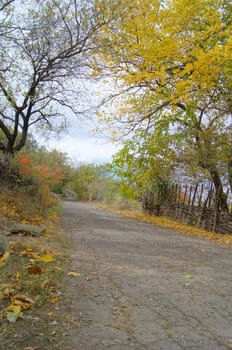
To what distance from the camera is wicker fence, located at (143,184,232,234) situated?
432 inches

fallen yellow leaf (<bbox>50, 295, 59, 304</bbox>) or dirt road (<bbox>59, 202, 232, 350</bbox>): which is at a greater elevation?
dirt road (<bbox>59, 202, 232, 350</bbox>)

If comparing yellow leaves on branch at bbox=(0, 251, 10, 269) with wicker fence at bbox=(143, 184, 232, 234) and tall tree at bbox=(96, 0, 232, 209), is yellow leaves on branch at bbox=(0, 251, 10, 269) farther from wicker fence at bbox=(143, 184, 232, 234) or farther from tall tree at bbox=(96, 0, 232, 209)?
wicker fence at bbox=(143, 184, 232, 234)

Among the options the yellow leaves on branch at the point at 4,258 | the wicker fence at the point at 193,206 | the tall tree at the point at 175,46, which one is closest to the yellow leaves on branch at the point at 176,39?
the tall tree at the point at 175,46

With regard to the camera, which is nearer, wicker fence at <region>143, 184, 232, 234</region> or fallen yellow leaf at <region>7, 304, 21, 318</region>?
fallen yellow leaf at <region>7, 304, 21, 318</region>

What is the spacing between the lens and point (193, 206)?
12.7 m

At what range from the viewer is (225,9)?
25.7ft

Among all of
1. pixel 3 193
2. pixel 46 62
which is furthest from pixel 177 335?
pixel 46 62

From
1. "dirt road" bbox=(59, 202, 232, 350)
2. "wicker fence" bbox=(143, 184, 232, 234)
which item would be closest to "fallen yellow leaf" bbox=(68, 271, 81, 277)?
"dirt road" bbox=(59, 202, 232, 350)

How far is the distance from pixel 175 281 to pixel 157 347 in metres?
1.87

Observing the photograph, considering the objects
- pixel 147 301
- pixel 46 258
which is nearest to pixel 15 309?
pixel 147 301

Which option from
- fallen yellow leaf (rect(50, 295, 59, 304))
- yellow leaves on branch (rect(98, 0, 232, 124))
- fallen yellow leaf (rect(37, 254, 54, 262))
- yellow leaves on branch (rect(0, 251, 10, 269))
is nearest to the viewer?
fallen yellow leaf (rect(50, 295, 59, 304))

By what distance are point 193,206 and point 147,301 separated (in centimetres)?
978

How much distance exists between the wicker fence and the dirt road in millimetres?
5156

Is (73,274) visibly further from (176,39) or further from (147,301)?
(176,39)
